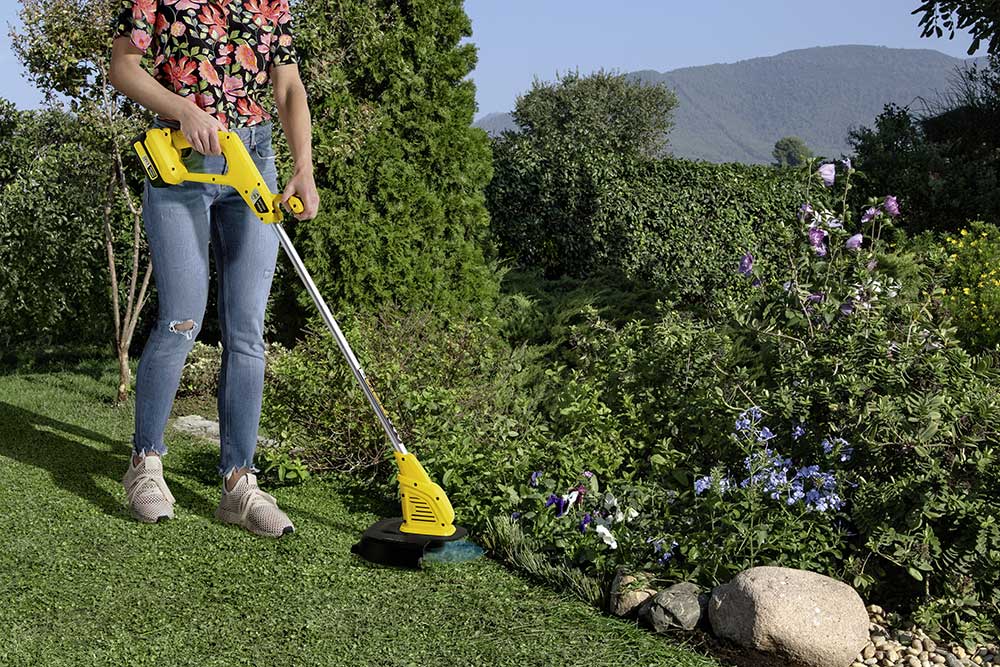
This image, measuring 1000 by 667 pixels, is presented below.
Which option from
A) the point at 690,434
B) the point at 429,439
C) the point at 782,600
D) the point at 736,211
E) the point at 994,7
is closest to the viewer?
the point at 782,600

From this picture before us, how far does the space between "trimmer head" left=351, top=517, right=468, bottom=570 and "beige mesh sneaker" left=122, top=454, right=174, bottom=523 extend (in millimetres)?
784

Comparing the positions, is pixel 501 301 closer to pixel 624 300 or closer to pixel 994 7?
pixel 624 300

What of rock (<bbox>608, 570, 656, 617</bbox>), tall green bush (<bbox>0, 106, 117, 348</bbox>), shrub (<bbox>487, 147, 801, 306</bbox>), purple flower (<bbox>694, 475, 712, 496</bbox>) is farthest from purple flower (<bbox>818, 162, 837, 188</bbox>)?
tall green bush (<bbox>0, 106, 117, 348</bbox>)

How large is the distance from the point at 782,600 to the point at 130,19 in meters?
2.64

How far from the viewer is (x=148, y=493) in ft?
12.2

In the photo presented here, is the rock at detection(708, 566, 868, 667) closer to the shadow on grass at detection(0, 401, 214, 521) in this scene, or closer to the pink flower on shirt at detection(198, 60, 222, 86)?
the shadow on grass at detection(0, 401, 214, 521)

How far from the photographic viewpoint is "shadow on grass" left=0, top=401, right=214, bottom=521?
13.2 feet

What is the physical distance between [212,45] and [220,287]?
817 millimetres

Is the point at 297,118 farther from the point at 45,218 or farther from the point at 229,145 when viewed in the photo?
the point at 45,218

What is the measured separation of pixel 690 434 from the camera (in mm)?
3971

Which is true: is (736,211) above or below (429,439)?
above

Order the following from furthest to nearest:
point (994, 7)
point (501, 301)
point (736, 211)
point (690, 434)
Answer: point (994, 7) → point (736, 211) → point (501, 301) → point (690, 434)

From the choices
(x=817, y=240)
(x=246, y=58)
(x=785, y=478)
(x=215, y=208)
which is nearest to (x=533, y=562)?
(x=785, y=478)

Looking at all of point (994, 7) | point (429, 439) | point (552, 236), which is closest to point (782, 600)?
point (429, 439)
